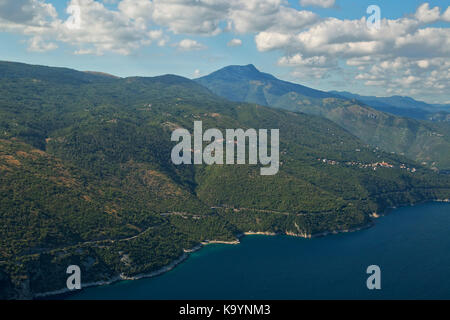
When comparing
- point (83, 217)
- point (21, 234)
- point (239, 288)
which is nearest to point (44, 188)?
point (83, 217)

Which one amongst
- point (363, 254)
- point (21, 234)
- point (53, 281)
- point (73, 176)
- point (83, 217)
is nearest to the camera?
point (53, 281)

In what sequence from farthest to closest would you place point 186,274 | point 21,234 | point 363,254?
point 363,254 < point 186,274 < point 21,234

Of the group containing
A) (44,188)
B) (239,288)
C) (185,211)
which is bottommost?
(239,288)

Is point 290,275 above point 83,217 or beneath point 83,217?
beneath

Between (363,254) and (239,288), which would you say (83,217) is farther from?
(363,254)

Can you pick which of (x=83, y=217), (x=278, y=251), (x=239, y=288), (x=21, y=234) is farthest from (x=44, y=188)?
(x=278, y=251)

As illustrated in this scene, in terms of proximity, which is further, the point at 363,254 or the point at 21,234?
the point at 363,254
